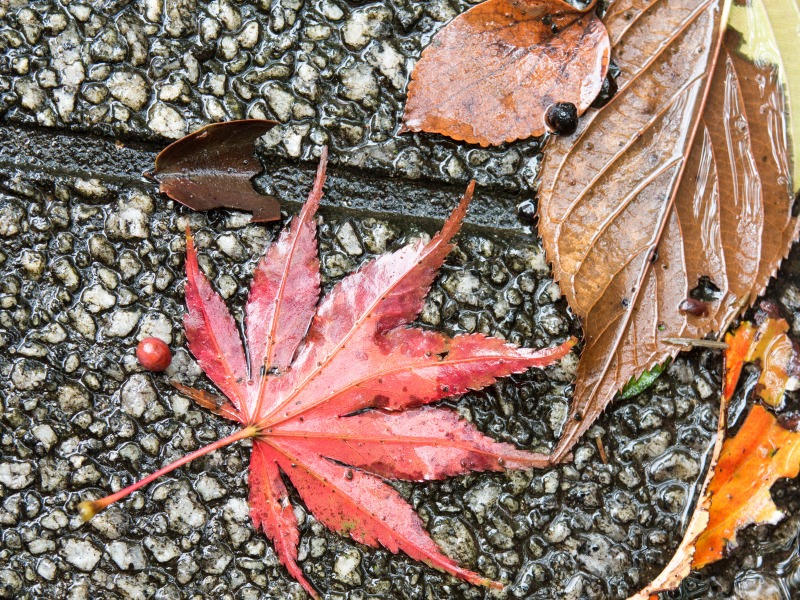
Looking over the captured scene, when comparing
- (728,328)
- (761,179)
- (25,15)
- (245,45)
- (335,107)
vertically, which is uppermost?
(25,15)

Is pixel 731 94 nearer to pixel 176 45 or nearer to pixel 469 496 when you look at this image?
pixel 469 496

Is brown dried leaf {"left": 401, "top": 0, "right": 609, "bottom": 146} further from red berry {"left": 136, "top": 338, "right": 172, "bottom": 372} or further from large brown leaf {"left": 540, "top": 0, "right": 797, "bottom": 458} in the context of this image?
red berry {"left": 136, "top": 338, "right": 172, "bottom": 372}

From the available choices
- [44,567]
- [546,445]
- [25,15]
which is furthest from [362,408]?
[25,15]

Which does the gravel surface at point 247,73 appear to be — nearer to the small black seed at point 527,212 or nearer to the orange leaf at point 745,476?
the small black seed at point 527,212

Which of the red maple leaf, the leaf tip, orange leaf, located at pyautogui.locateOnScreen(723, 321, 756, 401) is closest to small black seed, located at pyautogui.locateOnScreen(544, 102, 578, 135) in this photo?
the red maple leaf

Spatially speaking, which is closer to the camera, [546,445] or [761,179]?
[761,179]

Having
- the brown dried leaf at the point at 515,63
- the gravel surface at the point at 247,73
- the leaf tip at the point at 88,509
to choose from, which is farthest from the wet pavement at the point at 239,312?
the leaf tip at the point at 88,509

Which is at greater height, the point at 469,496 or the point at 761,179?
the point at 761,179
